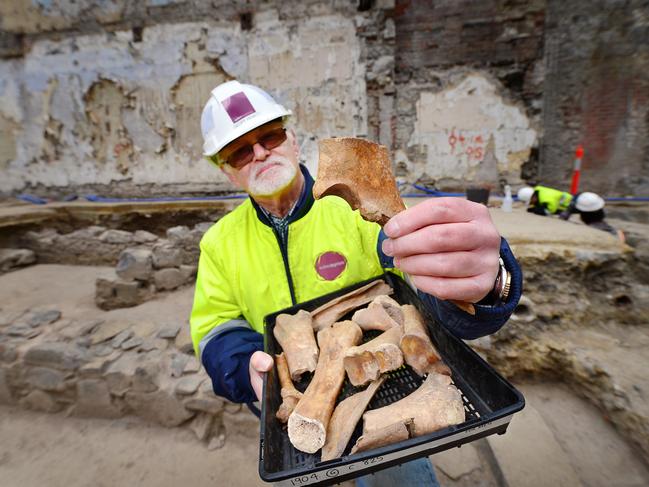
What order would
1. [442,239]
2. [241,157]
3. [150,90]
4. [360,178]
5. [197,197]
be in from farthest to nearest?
[197,197]
[150,90]
[241,157]
[360,178]
[442,239]

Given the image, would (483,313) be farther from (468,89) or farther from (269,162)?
(468,89)

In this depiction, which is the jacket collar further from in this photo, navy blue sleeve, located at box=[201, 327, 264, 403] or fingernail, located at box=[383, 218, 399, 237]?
fingernail, located at box=[383, 218, 399, 237]

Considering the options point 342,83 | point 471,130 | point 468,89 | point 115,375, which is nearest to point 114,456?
point 115,375

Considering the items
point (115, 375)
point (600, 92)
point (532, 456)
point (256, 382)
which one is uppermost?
point (600, 92)

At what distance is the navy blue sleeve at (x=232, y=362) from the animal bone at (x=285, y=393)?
0.25 metres

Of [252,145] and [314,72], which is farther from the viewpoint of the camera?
[314,72]

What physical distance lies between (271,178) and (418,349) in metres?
0.98

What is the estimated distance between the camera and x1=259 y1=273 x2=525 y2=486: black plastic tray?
742 millimetres

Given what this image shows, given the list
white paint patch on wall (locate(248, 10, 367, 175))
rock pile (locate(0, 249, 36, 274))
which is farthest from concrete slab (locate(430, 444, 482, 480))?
rock pile (locate(0, 249, 36, 274))

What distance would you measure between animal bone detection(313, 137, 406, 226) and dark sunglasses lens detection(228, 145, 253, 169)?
0.90m

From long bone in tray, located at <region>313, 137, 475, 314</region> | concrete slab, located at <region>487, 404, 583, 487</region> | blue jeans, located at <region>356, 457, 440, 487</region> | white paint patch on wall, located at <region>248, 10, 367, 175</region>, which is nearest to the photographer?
long bone in tray, located at <region>313, 137, 475, 314</region>

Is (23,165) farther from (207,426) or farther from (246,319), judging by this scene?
(246,319)

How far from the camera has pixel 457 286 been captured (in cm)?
73

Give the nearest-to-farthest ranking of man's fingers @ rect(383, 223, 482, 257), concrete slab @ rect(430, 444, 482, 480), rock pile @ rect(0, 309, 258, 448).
A: man's fingers @ rect(383, 223, 482, 257), concrete slab @ rect(430, 444, 482, 480), rock pile @ rect(0, 309, 258, 448)
